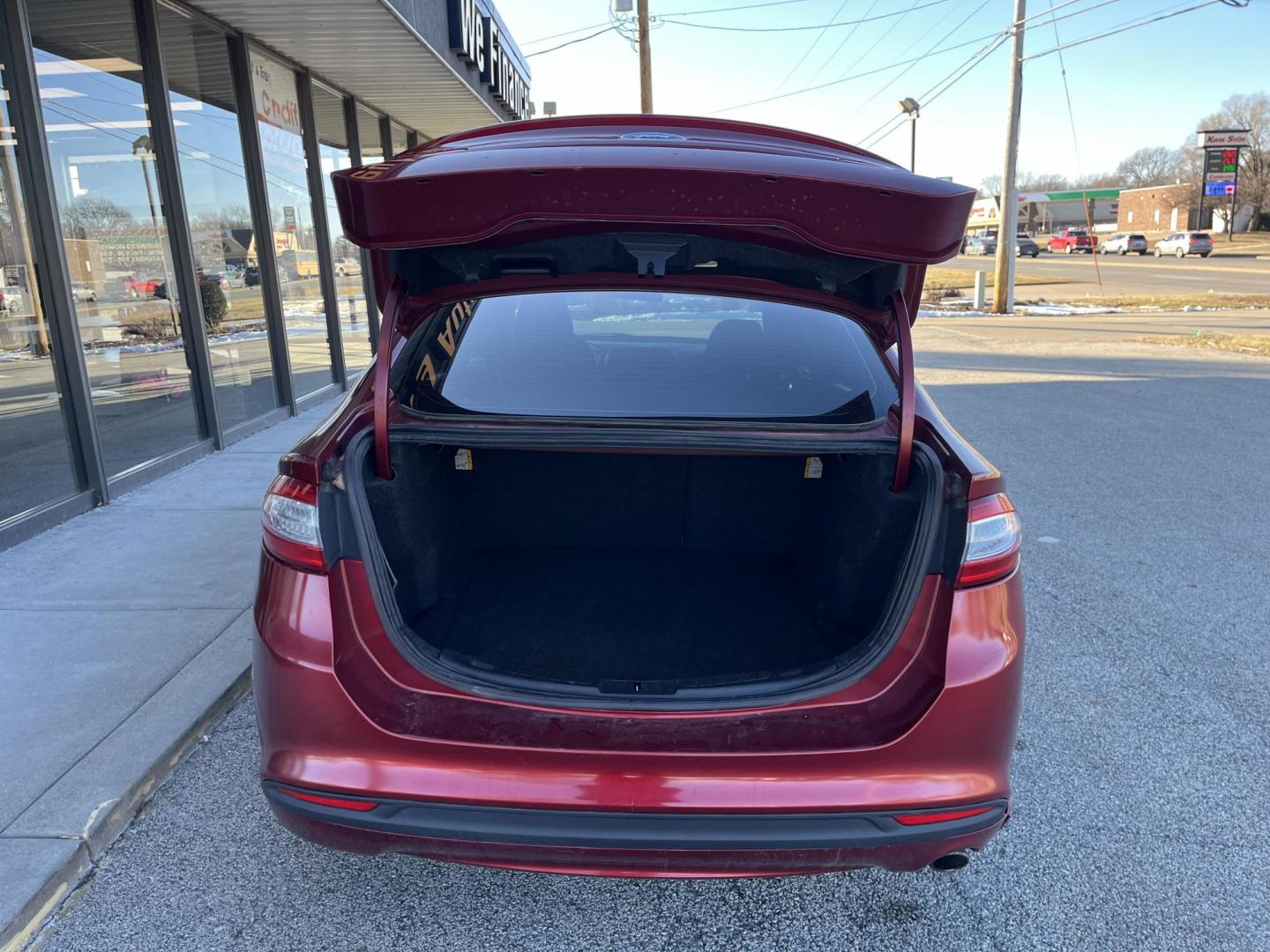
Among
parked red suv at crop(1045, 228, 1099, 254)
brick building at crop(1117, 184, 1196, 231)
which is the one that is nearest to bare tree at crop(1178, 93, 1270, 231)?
brick building at crop(1117, 184, 1196, 231)

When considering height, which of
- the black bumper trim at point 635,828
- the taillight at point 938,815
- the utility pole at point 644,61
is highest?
the utility pole at point 644,61

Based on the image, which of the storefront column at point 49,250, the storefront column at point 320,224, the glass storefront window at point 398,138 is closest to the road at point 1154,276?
the glass storefront window at point 398,138

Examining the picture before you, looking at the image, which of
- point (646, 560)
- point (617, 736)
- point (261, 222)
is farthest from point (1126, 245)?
point (617, 736)

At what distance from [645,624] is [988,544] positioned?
115 centimetres

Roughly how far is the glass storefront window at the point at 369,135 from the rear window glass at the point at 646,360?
902 cm

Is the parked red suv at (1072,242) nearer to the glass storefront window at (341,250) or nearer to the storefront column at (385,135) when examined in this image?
the storefront column at (385,135)

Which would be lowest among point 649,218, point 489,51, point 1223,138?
point 649,218

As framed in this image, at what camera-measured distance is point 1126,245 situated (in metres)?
53.6

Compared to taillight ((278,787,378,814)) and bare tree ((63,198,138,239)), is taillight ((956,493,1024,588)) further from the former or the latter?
bare tree ((63,198,138,239))

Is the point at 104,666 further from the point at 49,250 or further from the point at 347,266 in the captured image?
the point at 347,266

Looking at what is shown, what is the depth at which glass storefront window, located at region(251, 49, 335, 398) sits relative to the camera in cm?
779

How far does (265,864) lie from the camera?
228 centimetres

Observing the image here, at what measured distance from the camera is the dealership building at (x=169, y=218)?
4.79m

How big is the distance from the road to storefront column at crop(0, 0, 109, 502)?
18.7 m
